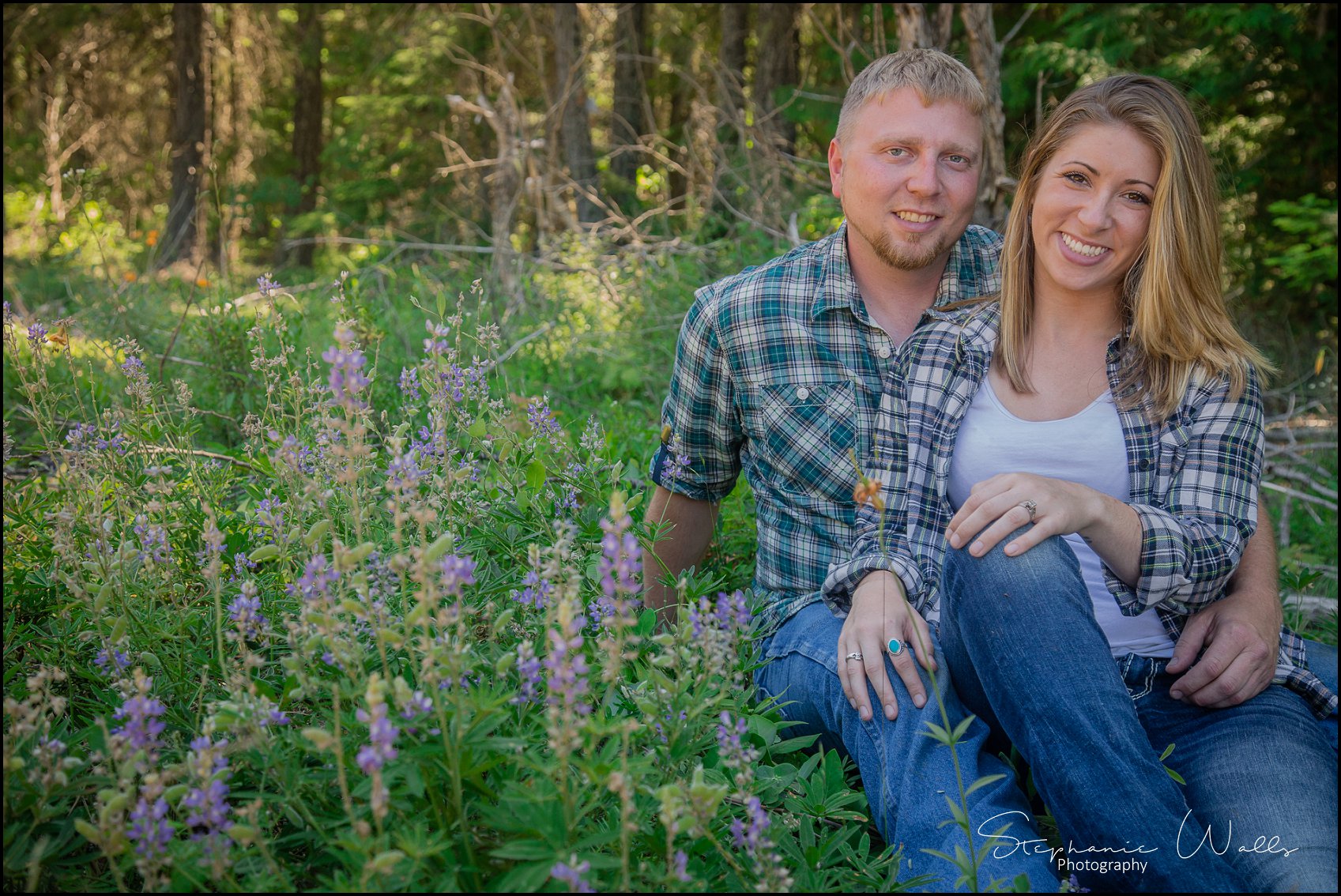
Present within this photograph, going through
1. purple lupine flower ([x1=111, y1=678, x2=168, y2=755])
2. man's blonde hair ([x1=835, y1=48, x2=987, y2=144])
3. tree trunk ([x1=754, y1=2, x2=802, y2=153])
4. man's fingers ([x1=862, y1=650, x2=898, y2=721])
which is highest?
tree trunk ([x1=754, y1=2, x2=802, y2=153])

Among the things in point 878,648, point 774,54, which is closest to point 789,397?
point 878,648

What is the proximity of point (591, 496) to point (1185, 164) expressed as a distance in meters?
1.66

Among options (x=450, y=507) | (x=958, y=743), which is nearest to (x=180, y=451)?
(x=450, y=507)

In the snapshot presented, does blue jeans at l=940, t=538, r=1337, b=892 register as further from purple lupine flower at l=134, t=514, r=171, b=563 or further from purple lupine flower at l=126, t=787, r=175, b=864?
purple lupine flower at l=134, t=514, r=171, b=563

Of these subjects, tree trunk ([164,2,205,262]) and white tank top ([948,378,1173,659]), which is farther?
tree trunk ([164,2,205,262])

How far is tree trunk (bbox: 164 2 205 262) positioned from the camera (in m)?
13.0

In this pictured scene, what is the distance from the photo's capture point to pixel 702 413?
2.88 meters

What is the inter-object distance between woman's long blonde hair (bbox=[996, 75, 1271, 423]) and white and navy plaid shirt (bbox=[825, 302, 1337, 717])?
46 millimetres

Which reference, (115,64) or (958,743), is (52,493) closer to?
(958,743)

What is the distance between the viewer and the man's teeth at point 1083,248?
2480 millimetres

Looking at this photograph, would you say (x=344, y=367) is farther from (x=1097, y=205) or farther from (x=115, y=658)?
(x=1097, y=205)

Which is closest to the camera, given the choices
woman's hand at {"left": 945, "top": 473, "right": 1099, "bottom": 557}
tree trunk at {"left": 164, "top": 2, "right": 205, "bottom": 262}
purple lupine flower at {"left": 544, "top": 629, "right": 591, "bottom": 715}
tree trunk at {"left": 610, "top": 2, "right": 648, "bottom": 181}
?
purple lupine flower at {"left": 544, "top": 629, "right": 591, "bottom": 715}

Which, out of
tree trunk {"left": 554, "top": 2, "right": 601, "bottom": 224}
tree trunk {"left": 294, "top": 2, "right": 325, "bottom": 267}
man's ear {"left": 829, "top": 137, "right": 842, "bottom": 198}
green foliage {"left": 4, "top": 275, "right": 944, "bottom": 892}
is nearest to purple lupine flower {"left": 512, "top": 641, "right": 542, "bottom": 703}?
green foliage {"left": 4, "top": 275, "right": 944, "bottom": 892}

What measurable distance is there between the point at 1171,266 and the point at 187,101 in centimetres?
1370
